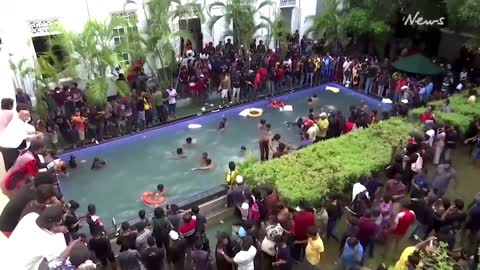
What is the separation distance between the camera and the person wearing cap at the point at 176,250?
7.48 m

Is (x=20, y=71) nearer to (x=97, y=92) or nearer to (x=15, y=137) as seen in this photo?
(x=97, y=92)

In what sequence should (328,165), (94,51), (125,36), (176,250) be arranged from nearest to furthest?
(176,250) < (328,165) < (94,51) < (125,36)

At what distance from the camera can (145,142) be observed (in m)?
13.2

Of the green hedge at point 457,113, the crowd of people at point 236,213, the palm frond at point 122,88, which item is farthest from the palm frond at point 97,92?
the green hedge at point 457,113

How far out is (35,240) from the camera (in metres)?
4.55

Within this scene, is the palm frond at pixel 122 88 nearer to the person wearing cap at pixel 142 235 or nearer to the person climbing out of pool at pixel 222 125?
the person climbing out of pool at pixel 222 125

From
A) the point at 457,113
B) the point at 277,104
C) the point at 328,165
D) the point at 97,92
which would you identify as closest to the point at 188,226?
the point at 328,165

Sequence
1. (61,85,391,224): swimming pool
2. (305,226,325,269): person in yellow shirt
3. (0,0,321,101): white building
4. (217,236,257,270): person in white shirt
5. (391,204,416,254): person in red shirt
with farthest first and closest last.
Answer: (0,0,321,101): white building → (61,85,391,224): swimming pool → (391,204,416,254): person in red shirt → (305,226,325,269): person in yellow shirt → (217,236,257,270): person in white shirt

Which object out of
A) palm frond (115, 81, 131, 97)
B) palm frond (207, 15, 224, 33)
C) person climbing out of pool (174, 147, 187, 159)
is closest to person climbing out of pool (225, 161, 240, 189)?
person climbing out of pool (174, 147, 187, 159)

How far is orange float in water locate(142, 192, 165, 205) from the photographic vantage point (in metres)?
10.2

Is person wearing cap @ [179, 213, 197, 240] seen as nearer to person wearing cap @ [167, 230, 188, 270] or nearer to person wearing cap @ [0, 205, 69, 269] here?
person wearing cap @ [167, 230, 188, 270]

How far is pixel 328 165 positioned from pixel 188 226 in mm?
3669

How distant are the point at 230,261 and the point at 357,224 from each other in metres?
2.22

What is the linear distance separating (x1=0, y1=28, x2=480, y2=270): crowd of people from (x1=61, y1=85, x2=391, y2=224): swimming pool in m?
0.51
